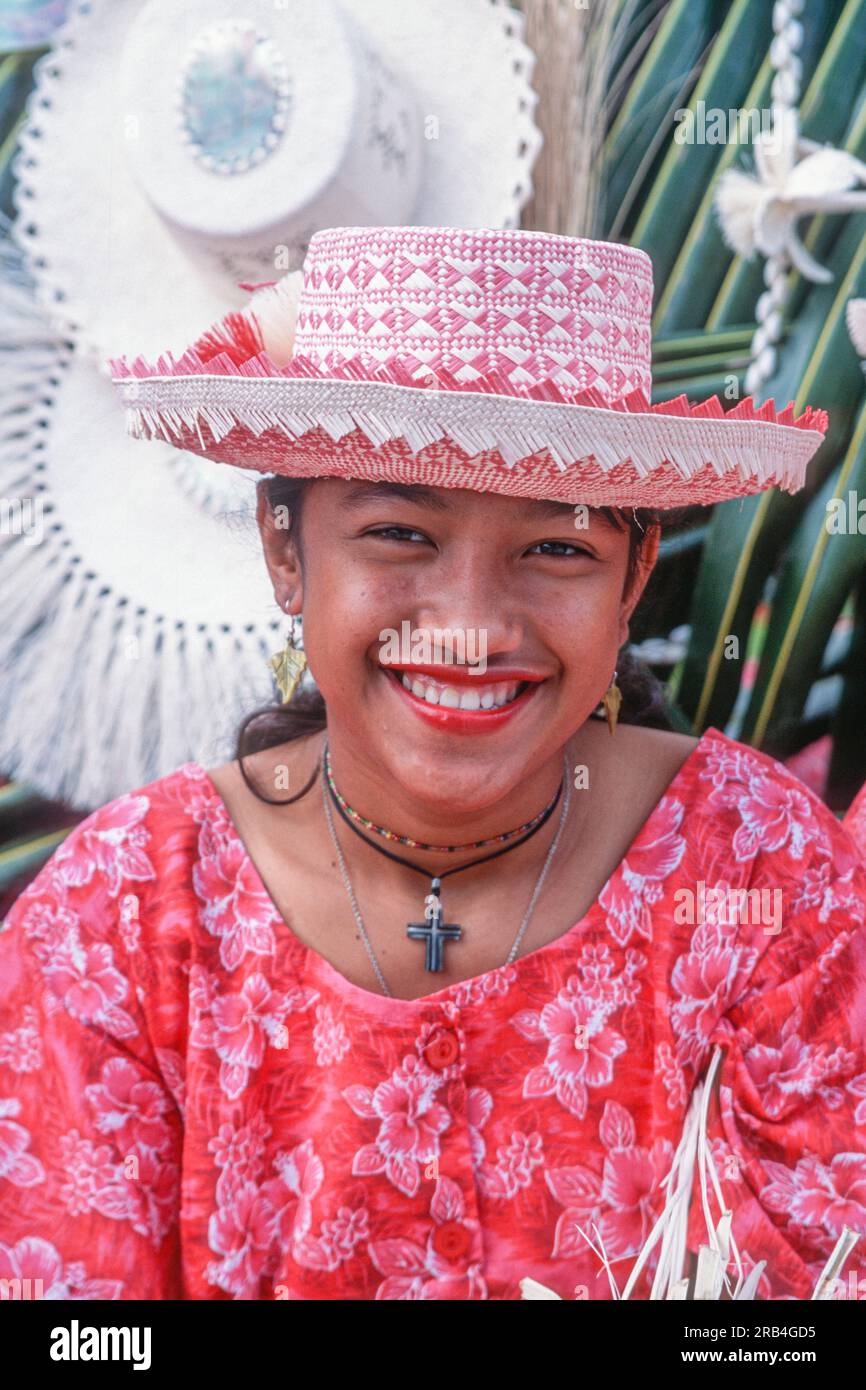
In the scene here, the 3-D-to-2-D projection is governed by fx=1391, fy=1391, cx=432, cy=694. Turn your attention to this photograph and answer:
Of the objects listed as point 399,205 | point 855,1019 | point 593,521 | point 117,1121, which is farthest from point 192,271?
point 855,1019

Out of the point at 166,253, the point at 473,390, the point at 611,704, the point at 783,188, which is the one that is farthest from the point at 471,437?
the point at 783,188

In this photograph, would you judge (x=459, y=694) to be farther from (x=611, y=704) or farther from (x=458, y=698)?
(x=611, y=704)

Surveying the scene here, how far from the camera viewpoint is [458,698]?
156 cm

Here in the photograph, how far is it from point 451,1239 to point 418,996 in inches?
11.4

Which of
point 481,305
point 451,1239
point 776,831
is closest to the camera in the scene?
point 481,305

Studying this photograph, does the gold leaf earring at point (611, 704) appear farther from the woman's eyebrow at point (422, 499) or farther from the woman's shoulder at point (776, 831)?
the woman's eyebrow at point (422, 499)

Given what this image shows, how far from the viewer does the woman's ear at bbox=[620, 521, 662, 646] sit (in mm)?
1725

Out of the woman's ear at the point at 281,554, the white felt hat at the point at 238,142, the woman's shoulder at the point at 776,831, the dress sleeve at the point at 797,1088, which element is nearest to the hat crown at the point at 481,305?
the woman's ear at the point at 281,554

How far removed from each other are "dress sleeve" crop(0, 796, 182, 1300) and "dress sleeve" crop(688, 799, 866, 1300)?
65 centimetres

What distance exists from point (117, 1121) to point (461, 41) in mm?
1601

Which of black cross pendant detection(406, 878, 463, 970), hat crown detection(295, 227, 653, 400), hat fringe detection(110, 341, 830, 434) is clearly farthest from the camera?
black cross pendant detection(406, 878, 463, 970)

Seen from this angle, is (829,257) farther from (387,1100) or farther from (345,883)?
(387,1100)

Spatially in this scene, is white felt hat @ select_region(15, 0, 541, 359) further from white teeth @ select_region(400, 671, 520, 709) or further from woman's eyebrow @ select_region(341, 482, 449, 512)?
white teeth @ select_region(400, 671, 520, 709)

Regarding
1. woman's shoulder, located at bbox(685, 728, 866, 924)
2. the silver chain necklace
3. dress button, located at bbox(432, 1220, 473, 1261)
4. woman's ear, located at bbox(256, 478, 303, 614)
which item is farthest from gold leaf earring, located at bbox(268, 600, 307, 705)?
dress button, located at bbox(432, 1220, 473, 1261)
